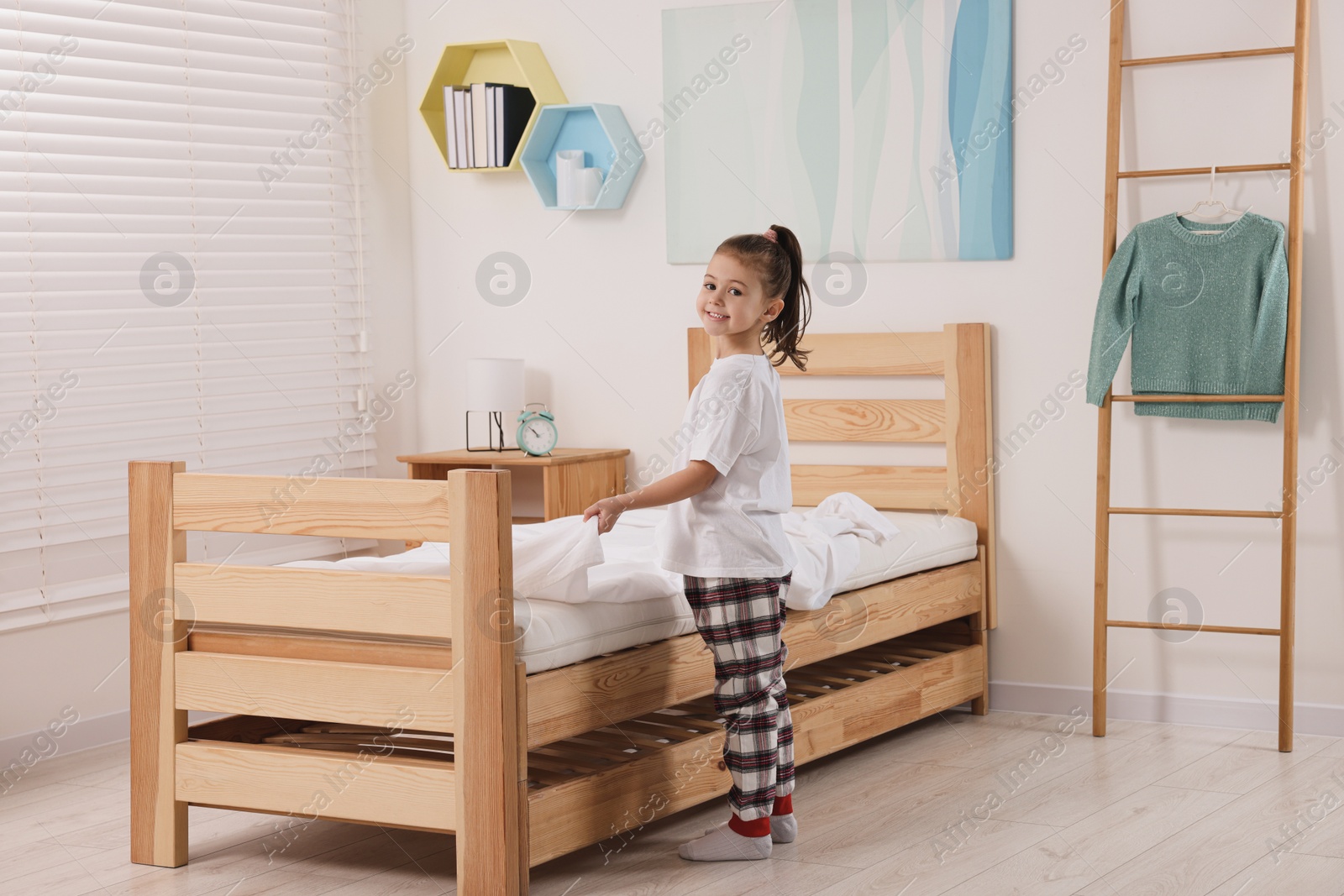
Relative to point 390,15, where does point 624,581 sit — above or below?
below

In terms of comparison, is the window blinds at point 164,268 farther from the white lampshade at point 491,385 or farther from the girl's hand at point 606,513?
the girl's hand at point 606,513

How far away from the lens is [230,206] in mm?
3869

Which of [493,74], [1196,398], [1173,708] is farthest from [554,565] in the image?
[493,74]

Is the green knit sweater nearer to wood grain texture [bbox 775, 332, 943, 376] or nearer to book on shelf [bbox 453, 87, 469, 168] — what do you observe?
wood grain texture [bbox 775, 332, 943, 376]

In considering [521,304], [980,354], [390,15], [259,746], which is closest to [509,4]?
[390,15]

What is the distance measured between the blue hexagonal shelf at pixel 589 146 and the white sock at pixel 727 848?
205 centimetres

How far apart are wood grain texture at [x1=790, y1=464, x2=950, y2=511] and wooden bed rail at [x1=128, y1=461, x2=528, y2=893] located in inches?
64.1

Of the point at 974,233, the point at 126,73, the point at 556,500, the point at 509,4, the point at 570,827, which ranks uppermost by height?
the point at 509,4

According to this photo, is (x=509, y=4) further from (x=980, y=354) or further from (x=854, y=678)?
(x=854, y=678)

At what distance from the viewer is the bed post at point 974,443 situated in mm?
3613

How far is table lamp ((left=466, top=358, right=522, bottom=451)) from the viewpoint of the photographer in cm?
407

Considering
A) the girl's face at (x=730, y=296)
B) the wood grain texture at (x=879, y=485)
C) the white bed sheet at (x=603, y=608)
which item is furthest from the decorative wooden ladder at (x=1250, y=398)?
the girl's face at (x=730, y=296)

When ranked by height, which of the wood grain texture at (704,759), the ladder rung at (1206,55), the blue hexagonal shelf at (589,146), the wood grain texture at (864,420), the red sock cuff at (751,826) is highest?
the ladder rung at (1206,55)

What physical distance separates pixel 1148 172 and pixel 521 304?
6.03 feet
